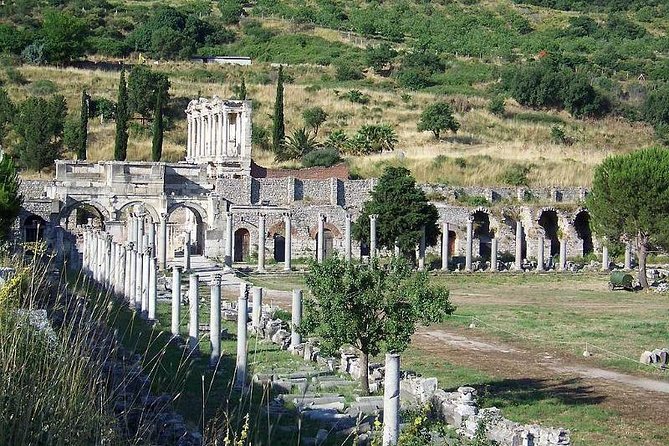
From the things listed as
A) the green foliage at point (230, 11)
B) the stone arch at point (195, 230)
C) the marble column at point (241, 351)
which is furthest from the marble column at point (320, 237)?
the green foliage at point (230, 11)

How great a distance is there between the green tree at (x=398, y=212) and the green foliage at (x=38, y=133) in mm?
25871

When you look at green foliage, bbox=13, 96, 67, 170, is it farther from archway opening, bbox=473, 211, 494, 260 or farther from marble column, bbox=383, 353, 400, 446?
marble column, bbox=383, 353, 400, 446

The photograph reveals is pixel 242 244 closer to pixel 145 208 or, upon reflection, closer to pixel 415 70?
pixel 145 208

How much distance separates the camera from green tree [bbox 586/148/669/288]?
4675 cm

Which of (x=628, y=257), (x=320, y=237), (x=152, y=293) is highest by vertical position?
(x=320, y=237)

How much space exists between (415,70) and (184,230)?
140 feet

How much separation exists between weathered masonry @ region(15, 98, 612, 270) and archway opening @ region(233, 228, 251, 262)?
0.18 feet

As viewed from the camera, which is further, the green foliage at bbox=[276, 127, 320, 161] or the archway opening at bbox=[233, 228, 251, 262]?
the green foliage at bbox=[276, 127, 320, 161]

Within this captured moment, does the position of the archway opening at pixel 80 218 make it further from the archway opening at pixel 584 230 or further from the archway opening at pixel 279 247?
the archway opening at pixel 584 230

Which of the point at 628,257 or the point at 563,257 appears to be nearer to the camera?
the point at 628,257

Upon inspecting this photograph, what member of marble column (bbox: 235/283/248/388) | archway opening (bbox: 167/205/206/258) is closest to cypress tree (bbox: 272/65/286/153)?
archway opening (bbox: 167/205/206/258)

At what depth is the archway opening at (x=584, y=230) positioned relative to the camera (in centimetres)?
6556

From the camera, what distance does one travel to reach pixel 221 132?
70812 mm

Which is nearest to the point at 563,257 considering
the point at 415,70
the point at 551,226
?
the point at 551,226
